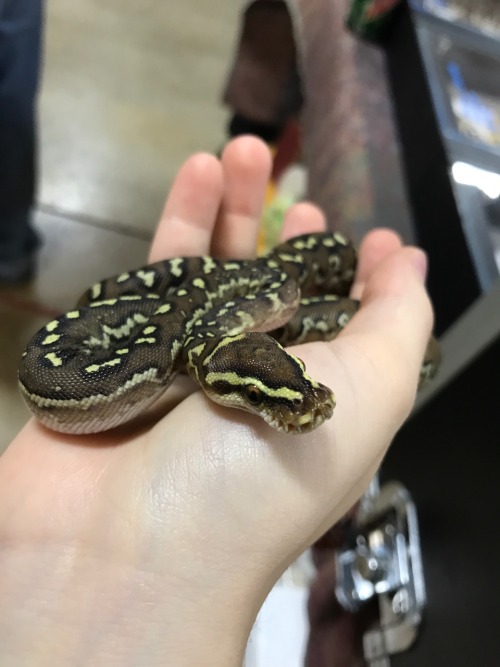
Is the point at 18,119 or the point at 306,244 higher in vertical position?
the point at 306,244

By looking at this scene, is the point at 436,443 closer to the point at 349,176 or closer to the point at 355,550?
the point at 355,550

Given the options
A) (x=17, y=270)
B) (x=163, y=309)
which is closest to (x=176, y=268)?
(x=163, y=309)

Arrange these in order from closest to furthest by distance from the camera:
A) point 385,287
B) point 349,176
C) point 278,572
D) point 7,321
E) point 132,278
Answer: point 278,572 < point 385,287 < point 132,278 < point 349,176 < point 7,321

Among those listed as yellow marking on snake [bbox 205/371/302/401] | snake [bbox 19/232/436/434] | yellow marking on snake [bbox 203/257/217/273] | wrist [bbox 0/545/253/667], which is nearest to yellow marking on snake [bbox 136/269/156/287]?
snake [bbox 19/232/436/434]

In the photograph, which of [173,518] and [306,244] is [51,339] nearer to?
[173,518]

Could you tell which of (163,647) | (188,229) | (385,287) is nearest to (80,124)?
(188,229)

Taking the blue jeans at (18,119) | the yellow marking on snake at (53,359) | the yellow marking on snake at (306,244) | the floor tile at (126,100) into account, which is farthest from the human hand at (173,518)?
the floor tile at (126,100)
